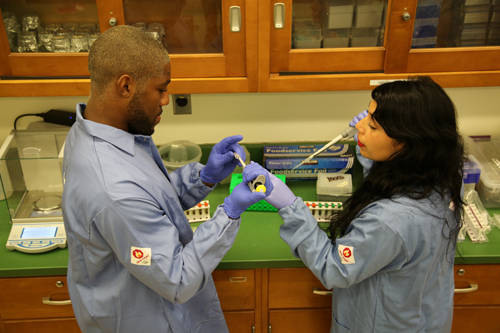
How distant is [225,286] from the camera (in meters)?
1.79

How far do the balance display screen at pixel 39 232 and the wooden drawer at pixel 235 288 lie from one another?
2.27 feet

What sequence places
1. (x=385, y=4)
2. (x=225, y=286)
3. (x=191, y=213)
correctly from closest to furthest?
(x=385, y=4)
(x=225, y=286)
(x=191, y=213)

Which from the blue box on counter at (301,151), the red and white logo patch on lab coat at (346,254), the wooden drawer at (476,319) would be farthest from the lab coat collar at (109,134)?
the wooden drawer at (476,319)

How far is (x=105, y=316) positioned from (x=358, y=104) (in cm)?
153

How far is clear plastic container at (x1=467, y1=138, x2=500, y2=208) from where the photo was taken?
1.92 m

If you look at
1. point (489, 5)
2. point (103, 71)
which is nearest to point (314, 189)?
point (489, 5)

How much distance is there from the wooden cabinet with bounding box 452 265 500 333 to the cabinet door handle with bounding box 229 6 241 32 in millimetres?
1305

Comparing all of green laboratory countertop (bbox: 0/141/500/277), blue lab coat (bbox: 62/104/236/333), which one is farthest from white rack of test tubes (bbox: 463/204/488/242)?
blue lab coat (bbox: 62/104/236/333)

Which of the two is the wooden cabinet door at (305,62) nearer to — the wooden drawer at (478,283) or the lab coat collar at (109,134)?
the lab coat collar at (109,134)

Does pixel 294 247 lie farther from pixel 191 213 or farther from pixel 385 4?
A: pixel 385 4

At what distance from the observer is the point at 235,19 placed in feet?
5.21

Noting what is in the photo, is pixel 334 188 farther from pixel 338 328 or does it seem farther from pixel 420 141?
pixel 420 141

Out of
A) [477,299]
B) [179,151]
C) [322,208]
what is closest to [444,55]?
[322,208]

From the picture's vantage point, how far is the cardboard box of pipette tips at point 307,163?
6.75ft
